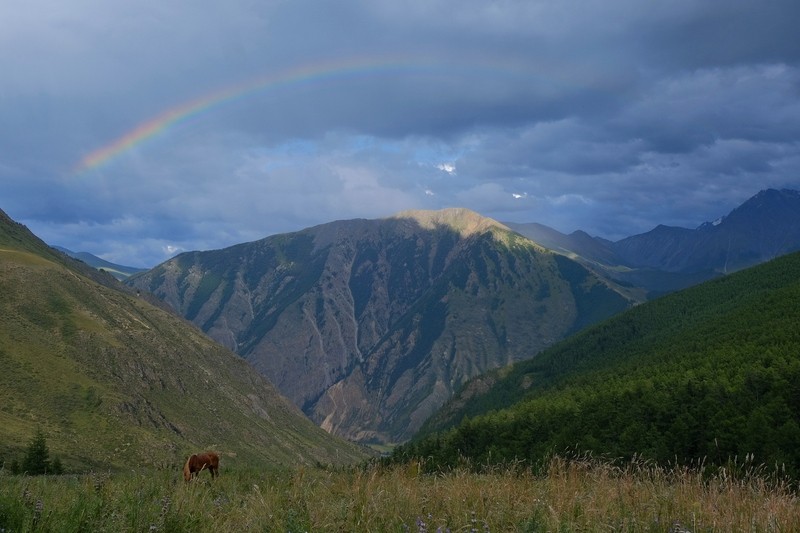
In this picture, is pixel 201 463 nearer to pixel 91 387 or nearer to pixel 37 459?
pixel 37 459

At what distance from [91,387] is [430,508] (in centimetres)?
15779

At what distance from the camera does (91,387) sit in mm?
144500

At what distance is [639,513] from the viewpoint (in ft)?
27.0

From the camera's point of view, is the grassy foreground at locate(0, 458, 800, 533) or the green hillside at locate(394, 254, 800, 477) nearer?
the grassy foreground at locate(0, 458, 800, 533)

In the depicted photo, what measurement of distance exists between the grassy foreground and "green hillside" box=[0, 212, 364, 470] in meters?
96.3

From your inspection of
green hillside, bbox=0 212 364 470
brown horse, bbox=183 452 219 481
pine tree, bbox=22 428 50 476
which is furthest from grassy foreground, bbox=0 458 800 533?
green hillside, bbox=0 212 364 470

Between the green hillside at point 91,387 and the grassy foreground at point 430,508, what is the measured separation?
316ft

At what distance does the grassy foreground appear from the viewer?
290 inches

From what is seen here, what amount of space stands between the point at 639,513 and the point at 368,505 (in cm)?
380

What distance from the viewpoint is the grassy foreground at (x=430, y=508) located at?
737 centimetres

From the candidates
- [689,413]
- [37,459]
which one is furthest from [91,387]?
[689,413]

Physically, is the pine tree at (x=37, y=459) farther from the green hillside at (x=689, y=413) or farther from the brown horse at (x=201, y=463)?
the brown horse at (x=201, y=463)

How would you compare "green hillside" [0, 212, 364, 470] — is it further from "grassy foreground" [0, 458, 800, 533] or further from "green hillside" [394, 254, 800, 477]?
"grassy foreground" [0, 458, 800, 533]

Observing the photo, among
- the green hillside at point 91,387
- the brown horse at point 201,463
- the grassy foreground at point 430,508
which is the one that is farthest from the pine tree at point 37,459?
the grassy foreground at point 430,508
